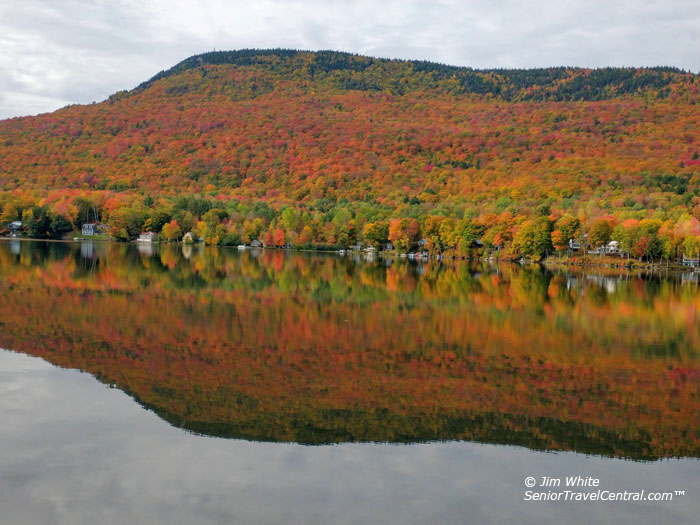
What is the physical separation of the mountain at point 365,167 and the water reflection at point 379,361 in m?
66.8

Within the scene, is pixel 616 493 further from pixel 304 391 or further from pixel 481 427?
pixel 304 391

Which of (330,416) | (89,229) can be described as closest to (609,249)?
(330,416)

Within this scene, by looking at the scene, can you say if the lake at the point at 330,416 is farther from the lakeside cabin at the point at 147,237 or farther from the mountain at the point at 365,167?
the lakeside cabin at the point at 147,237

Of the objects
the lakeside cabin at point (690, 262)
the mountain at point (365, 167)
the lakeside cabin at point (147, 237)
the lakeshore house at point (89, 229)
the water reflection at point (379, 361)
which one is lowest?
the lakeside cabin at point (690, 262)

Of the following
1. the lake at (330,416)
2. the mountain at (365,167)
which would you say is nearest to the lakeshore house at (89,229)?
the mountain at (365,167)

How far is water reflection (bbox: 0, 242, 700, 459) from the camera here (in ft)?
39.8

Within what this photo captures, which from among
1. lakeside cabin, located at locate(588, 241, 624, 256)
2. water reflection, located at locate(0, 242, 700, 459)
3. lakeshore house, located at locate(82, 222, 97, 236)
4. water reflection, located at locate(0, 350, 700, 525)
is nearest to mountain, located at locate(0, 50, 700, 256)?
lakeshore house, located at locate(82, 222, 97, 236)

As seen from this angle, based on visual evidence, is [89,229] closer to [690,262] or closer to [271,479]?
[690,262]

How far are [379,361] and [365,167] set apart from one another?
14014cm

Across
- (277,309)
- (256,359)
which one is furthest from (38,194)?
(256,359)

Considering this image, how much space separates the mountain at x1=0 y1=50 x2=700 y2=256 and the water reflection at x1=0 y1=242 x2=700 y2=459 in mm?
66758

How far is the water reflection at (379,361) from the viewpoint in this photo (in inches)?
477

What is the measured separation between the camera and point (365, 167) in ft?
509

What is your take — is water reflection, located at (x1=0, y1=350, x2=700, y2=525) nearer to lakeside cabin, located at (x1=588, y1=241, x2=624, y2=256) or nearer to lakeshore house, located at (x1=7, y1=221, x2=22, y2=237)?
lakeside cabin, located at (x1=588, y1=241, x2=624, y2=256)
